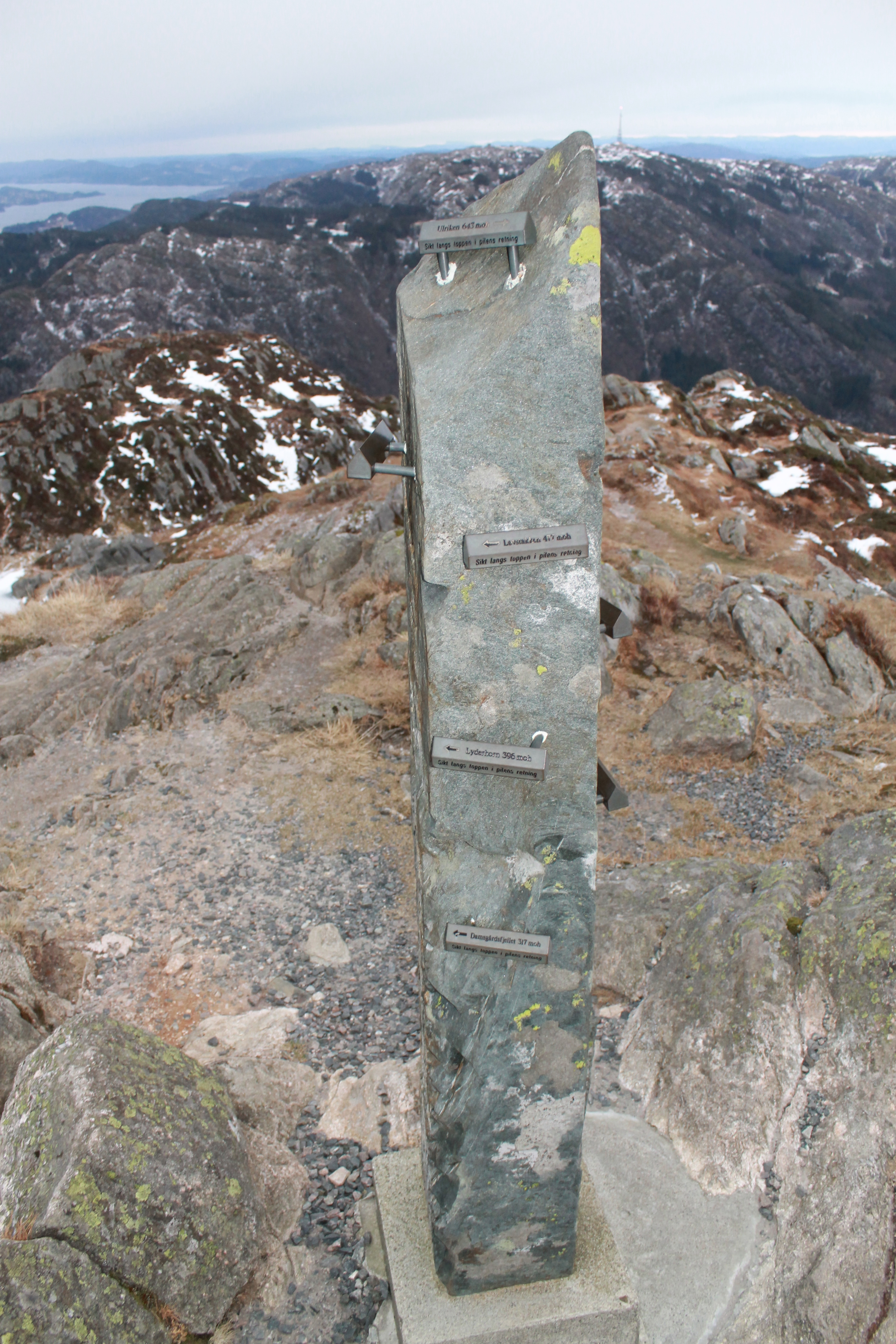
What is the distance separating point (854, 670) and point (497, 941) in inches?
531

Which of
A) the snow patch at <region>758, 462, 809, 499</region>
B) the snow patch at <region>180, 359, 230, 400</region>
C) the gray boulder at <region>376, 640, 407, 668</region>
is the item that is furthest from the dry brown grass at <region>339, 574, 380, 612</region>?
the snow patch at <region>180, 359, 230, 400</region>

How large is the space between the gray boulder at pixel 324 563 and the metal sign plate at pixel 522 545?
48.3 feet

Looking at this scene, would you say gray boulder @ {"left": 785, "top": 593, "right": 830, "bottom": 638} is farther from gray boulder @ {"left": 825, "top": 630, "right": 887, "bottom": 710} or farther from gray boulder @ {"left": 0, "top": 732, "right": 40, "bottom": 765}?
gray boulder @ {"left": 0, "top": 732, "right": 40, "bottom": 765}

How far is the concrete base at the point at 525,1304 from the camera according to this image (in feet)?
14.3

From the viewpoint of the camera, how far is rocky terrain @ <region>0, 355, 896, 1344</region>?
4578 millimetres

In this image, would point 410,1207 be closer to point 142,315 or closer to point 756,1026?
point 756,1026

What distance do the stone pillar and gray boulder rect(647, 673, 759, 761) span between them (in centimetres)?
869

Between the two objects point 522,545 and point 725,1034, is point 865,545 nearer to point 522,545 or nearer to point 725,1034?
point 725,1034

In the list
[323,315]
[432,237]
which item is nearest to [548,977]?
[432,237]

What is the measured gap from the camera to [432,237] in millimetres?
3305

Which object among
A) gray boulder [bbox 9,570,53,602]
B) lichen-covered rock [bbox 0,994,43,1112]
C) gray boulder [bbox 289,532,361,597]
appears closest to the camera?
lichen-covered rock [bbox 0,994,43,1112]

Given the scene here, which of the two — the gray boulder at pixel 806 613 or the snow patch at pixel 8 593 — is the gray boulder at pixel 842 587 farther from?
the snow patch at pixel 8 593

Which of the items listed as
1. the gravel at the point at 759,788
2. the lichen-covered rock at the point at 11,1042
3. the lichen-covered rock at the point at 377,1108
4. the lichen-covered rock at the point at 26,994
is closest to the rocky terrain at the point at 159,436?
the gravel at the point at 759,788

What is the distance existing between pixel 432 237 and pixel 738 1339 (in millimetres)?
6178
